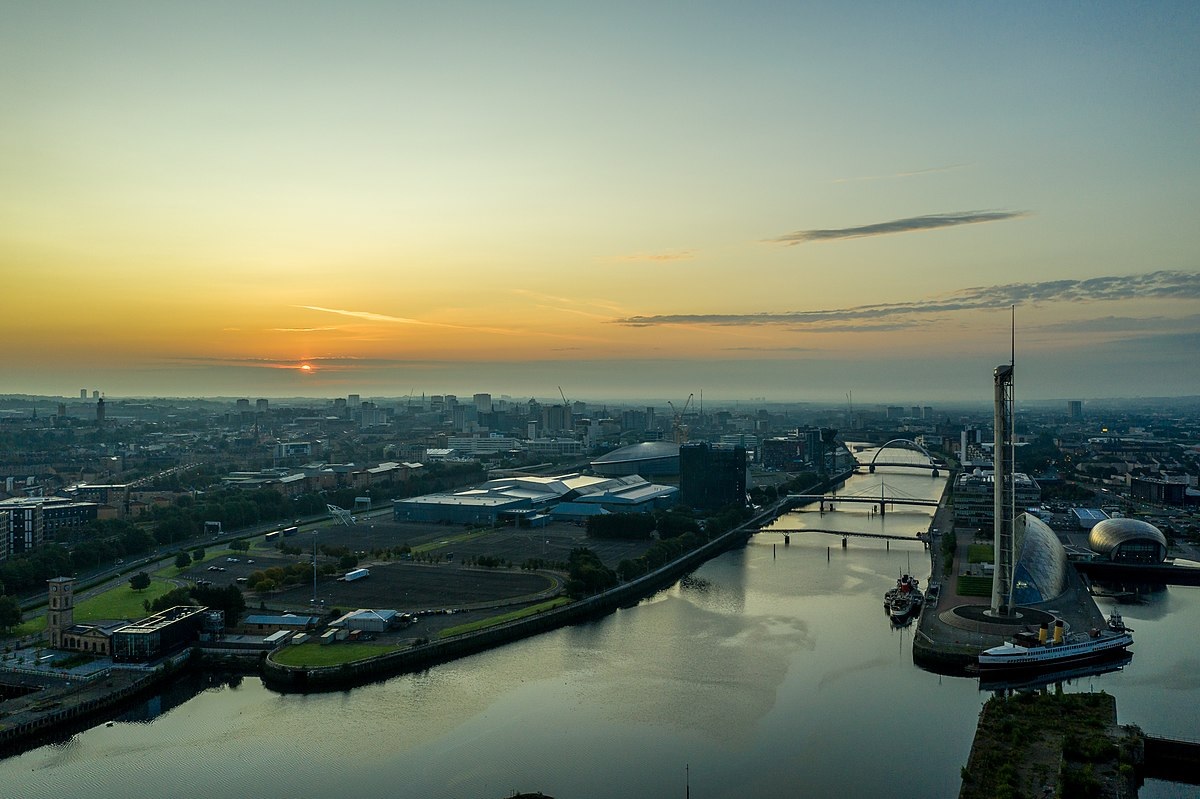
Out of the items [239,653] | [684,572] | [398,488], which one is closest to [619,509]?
[684,572]

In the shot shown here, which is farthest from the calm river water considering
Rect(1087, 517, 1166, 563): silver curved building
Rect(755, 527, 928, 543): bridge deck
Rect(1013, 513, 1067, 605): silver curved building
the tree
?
Rect(755, 527, 928, 543): bridge deck

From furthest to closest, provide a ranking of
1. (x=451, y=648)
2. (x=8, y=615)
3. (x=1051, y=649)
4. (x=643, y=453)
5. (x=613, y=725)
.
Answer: (x=643, y=453) < (x=8, y=615) < (x=451, y=648) < (x=1051, y=649) < (x=613, y=725)

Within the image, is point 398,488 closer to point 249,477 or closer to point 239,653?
point 249,477

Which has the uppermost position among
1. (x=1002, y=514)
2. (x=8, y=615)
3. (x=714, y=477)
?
(x=1002, y=514)

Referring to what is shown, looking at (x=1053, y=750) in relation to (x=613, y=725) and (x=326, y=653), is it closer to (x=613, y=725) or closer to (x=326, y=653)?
(x=613, y=725)

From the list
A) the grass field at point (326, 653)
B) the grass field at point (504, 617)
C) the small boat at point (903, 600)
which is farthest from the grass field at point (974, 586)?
the grass field at point (326, 653)

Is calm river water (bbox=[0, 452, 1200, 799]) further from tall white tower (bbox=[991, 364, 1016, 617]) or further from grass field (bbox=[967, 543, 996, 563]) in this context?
grass field (bbox=[967, 543, 996, 563])

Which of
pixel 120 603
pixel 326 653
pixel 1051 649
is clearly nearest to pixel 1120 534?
pixel 1051 649
